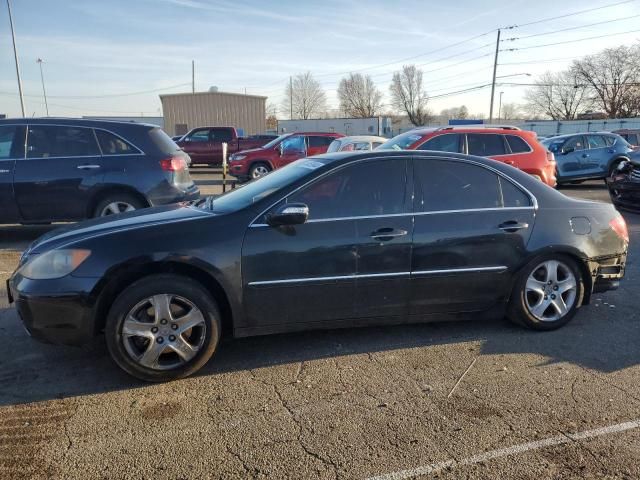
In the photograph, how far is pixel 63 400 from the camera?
315 centimetres

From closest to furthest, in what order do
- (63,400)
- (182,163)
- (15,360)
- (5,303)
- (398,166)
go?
(63,400)
(15,360)
(398,166)
(5,303)
(182,163)

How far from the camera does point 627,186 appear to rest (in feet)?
31.6

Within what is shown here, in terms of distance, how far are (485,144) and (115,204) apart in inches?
266

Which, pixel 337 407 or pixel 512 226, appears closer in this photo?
pixel 337 407

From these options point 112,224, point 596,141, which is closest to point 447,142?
point 112,224

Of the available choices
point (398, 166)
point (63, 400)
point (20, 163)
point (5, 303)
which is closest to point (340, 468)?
point (63, 400)

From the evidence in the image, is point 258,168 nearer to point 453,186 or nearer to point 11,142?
point 11,142

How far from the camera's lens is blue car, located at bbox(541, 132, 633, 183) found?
1530 cm

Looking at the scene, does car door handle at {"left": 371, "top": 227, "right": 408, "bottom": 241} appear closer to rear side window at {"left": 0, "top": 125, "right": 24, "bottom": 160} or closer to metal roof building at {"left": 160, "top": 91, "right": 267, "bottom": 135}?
rear side window at {"left": 0, "top": 125, "right": 24, "bottom": 160}

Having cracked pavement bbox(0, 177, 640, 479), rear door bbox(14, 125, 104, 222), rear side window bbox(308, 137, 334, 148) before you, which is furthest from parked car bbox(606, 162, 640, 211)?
rear door bbox(14, 125, 104, 222)

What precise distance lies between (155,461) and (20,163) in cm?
581

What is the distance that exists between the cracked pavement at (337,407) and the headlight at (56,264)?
0.75 m

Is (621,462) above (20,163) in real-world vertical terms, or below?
below

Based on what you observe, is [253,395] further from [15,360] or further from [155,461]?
[15,360]
